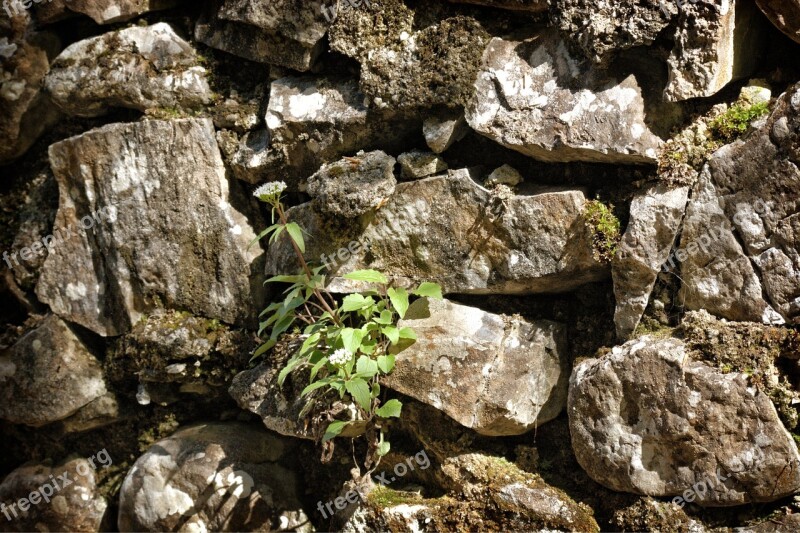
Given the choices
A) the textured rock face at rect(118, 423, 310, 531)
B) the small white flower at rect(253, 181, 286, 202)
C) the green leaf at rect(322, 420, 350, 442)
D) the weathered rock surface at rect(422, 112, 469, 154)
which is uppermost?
the weathered rock surface at rect(422, 112, 469, 154)

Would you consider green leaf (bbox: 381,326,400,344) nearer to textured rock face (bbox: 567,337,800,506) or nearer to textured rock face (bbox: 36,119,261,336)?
textured rock face (bbox: 567,337,800,506)

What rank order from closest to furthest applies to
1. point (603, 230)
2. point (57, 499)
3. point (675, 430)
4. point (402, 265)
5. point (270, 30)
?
point (675, 430) → point (603, 230) → point (402, 265) → point (270, 30) → point (57, 499)

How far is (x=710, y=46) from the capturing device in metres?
3.35

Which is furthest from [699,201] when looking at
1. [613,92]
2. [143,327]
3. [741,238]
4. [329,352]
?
[143,327]

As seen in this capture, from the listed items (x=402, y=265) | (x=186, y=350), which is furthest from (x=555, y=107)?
(x=186, y=350)

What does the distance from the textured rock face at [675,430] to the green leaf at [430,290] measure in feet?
2.78

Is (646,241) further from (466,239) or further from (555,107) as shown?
(466,239)

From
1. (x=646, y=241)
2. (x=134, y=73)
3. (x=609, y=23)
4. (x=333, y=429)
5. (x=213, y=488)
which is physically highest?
(x=609, y=23)

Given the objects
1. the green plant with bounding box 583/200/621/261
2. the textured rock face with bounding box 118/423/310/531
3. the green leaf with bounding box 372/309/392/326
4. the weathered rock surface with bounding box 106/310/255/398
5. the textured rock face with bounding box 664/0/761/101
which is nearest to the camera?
the textured rock face with bounding box 664/0/761/101

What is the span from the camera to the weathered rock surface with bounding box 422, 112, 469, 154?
3945mm

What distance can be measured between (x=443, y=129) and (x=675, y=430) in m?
1.97

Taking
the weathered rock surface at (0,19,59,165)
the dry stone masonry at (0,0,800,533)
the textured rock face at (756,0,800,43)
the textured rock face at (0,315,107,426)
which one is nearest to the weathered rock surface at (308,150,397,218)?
the dry stone masonry at (0,0,800,533)

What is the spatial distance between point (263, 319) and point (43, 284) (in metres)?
1.69

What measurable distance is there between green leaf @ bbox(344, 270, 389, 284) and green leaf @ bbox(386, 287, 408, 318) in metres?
0.08
